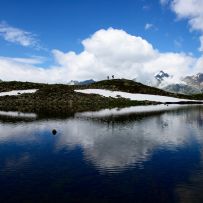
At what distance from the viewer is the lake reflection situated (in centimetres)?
2581

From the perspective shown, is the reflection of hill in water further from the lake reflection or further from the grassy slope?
the grassy slope

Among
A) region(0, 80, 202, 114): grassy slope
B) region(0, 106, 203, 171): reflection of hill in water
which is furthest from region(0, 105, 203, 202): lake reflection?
region(0, 80, 202, 114): grassy slope

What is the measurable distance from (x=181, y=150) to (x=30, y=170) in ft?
63.2

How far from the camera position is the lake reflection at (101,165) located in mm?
25812

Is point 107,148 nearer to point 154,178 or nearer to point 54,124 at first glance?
point 154,178

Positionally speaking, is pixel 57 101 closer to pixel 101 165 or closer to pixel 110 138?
pixel 110 138

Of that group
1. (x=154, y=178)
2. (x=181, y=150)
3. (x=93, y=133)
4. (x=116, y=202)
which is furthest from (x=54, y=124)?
(x=116, y=202)

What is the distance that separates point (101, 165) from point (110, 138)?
17107 mm

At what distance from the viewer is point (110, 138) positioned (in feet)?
168

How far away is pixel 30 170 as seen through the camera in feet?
107

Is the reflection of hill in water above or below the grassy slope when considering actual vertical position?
below

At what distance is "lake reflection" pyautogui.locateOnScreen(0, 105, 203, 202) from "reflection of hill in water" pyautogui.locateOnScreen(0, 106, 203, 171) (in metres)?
0.10

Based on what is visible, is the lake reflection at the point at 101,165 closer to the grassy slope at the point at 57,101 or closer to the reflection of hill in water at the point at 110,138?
the reflection of hill in water at the point at 110,138

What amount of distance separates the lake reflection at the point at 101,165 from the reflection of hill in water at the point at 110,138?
98 mm
